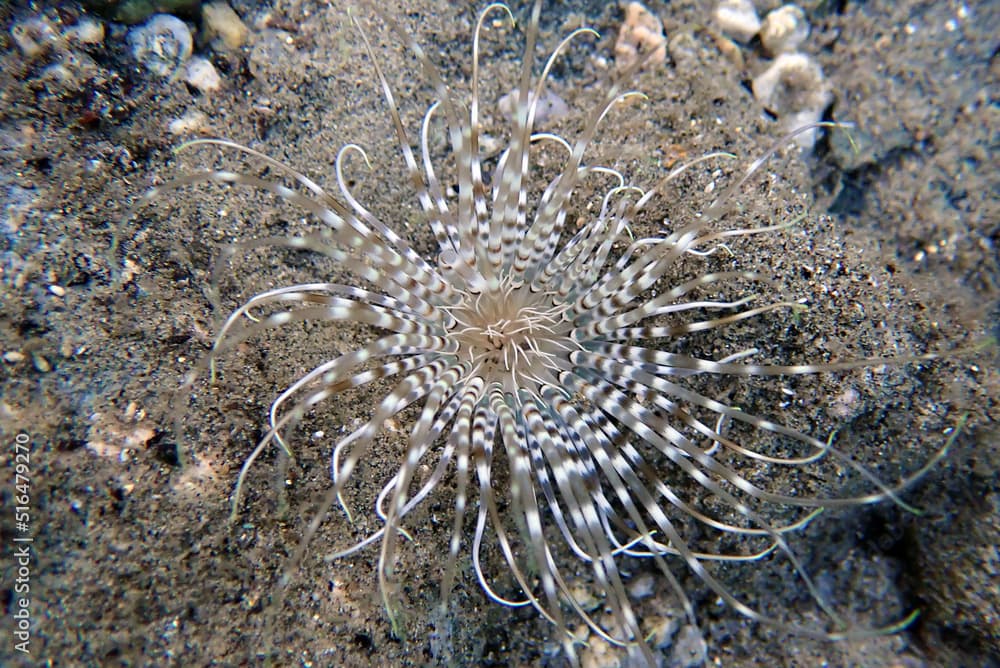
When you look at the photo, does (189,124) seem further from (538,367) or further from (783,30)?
(783,30)

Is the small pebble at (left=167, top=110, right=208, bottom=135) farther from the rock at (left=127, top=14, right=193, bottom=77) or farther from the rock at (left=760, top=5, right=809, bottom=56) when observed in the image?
the rock at (left=760, top=5, right=809, bottom=56)

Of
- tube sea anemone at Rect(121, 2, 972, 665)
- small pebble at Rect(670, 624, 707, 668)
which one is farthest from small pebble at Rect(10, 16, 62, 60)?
small pebble at Rect(670, 624, 707, 668)

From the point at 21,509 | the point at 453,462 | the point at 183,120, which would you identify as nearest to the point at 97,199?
the point at 183,120

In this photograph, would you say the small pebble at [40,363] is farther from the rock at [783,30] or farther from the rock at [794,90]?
the rock at [783,30]

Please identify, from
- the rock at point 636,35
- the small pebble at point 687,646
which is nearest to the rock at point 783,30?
the rock at point 636,35

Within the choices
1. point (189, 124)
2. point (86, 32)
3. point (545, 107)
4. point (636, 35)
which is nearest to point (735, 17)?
point (636, 35)
